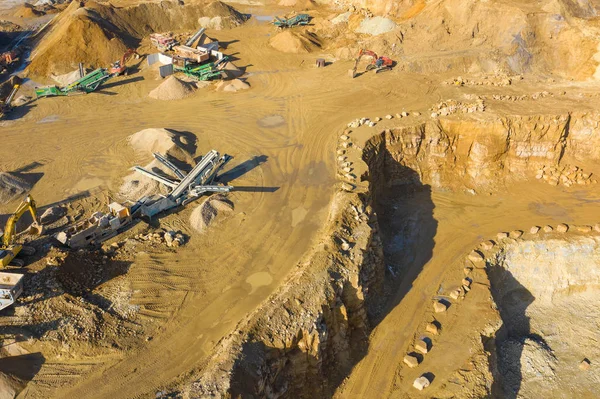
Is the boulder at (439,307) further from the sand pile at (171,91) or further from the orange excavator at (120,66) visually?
the orange excavator at (120,66)

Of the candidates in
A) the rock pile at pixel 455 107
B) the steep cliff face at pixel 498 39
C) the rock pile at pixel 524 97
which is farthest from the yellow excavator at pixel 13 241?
the rock pile at pixel 524 97

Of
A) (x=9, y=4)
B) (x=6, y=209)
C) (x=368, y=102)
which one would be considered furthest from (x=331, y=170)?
(x=9, y=4)

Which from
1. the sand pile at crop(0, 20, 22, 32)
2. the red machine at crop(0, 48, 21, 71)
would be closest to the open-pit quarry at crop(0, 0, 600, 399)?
the red machine at crop(0, 48, 21, 71)

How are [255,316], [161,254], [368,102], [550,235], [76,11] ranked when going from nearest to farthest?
1. [255,316]
2. [161,254]
3. [550,235]
4. [368,102]
5. [76,11]

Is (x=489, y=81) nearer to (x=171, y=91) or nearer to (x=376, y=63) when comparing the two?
(x=376, y=63)

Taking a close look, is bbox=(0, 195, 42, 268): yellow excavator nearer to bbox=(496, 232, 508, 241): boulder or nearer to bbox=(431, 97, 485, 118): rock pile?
bbox=(431, 97, 485, 118): rock pile

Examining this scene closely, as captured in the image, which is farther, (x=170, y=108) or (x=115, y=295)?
(x=170, y=108)

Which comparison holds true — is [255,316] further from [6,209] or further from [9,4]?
[9,4]
